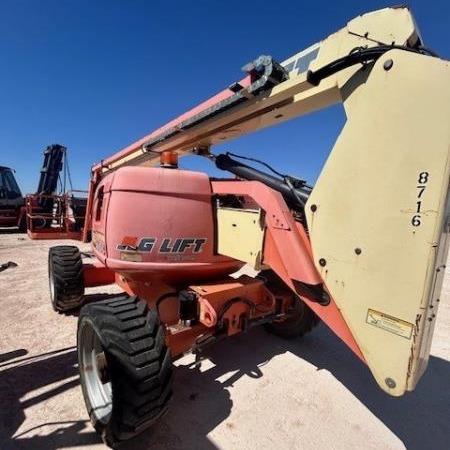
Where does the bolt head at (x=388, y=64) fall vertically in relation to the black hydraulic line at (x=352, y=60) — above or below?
below

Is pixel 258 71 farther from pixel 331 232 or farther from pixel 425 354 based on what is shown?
pixel 425 354

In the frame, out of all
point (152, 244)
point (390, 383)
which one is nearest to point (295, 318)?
point (152, 244)

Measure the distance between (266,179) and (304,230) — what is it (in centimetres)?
85

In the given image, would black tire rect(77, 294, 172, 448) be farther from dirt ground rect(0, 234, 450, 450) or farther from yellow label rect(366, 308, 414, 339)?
yellow label rect(366, 308, 414, 339)

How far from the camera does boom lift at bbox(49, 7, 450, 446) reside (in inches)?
65.6

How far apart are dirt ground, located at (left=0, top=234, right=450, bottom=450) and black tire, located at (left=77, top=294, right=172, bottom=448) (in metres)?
0.34

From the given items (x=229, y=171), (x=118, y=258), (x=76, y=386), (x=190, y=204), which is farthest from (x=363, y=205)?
(x=76, y=386)

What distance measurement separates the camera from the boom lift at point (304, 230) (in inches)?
65.6

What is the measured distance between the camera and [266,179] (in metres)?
3.10

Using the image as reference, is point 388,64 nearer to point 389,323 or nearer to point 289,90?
point 289,90

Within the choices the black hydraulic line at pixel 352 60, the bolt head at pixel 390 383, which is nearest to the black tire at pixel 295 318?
the bolt head at pixel 390 383

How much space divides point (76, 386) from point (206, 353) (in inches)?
55.8

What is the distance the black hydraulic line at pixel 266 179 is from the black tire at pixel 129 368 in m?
1.58

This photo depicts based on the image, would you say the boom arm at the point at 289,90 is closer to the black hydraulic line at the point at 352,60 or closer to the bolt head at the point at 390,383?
the black hydraulic line at the point at 352,60
